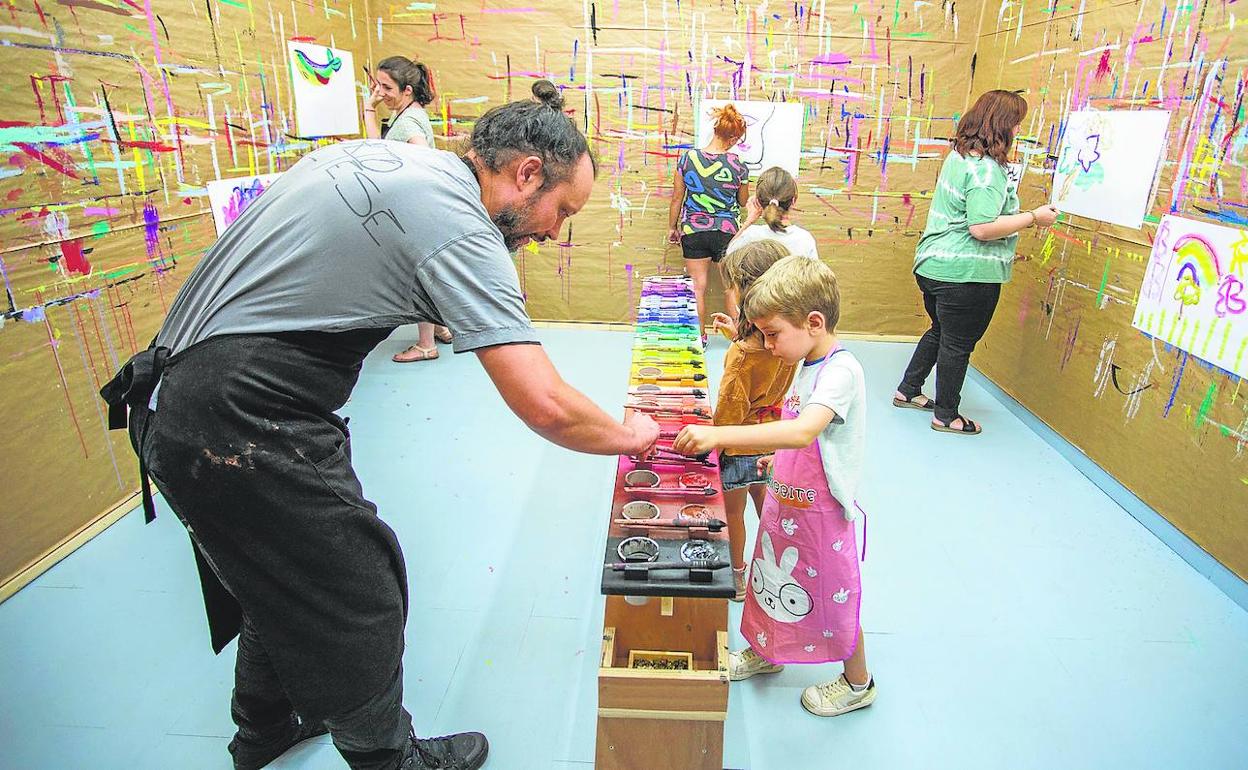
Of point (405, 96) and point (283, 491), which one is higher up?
point (405, 96)

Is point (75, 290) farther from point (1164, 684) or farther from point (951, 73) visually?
point (951, 73)

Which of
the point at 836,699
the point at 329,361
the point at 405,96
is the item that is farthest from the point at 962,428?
the point at 405,96

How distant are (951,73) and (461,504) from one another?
3867 millimetres

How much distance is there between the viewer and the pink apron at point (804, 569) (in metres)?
1.52

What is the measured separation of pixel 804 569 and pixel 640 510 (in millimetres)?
415

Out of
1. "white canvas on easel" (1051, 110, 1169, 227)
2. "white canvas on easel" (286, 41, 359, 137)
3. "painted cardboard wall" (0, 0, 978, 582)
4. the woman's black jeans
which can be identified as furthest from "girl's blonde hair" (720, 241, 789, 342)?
"white canvas on easel" (286, 41, 359, 137)

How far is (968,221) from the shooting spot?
3.04 metres

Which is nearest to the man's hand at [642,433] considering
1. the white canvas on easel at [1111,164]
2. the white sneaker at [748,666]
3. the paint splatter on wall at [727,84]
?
the white sneaker at [748,666]

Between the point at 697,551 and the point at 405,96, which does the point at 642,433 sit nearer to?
the point at 697,551

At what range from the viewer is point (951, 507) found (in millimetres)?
2652

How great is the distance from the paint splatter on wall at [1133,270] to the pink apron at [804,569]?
1.56 meters

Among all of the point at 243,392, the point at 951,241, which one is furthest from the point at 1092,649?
the point at 243,392

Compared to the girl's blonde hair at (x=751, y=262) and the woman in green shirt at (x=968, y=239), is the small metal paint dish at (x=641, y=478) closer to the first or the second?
the girl's blonde hair at (x=751, y=262)

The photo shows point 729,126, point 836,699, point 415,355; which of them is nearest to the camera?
point 836,699
